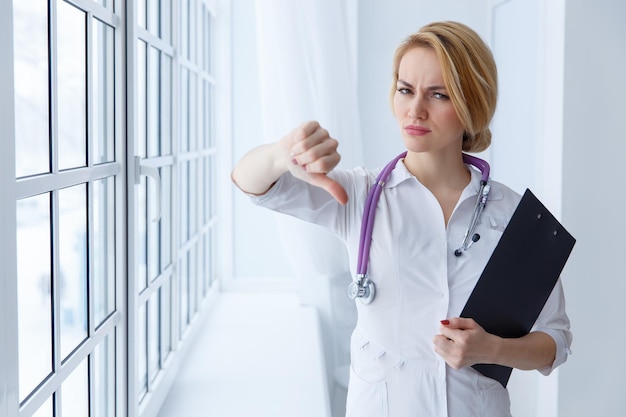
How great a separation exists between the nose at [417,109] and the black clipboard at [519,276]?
223 mm

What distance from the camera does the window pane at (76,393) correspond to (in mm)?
1243

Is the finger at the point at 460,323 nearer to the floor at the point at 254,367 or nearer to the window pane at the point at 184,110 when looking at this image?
the floor at the point at 254,367

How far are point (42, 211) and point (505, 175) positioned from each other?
8.48 feet

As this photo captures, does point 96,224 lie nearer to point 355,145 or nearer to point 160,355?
point 160,355

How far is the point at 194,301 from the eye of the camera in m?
2.91

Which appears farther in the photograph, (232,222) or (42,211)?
(232,222)

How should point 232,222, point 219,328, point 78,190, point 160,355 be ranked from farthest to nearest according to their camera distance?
point 232,222 < point 219,328 < point 160,355 < point 78,190

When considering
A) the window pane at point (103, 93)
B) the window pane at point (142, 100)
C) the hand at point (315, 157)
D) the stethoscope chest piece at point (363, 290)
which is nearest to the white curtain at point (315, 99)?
the window pane at point (142, 100)

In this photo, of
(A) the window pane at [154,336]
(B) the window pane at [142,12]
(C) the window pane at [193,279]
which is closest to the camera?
(B) the window pane at [142,12]

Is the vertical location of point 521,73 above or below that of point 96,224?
above

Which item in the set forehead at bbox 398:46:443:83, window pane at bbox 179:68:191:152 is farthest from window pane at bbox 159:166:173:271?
forehead at bbox 398:46:443:83

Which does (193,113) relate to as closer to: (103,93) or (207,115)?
(207,115)

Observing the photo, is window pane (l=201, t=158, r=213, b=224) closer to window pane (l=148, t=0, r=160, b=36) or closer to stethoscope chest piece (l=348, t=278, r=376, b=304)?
window pane (l=148, t=0, r=160, b=36)

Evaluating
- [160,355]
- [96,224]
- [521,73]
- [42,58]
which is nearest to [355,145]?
[521,73]
